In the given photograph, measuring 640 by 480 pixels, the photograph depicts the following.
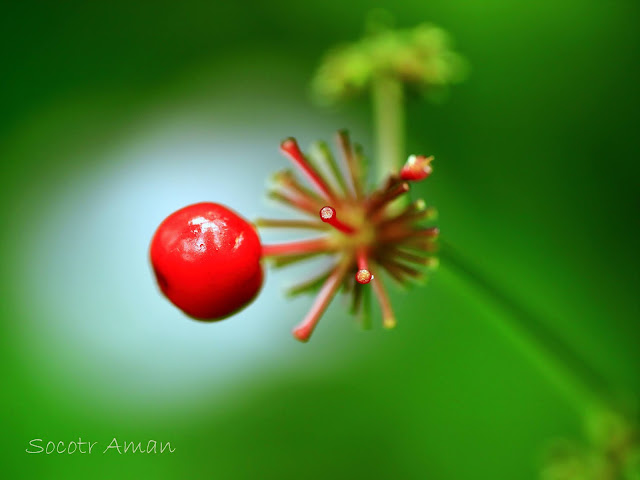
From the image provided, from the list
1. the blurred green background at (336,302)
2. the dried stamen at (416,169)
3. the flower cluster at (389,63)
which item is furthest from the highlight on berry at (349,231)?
the blurred green background at (336,302)

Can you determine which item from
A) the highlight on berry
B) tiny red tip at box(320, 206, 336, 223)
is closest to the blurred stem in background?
the highlight on berry

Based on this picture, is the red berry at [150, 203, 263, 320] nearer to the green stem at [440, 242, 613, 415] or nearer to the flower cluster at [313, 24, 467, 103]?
the green stem at [440, 242, 613, 415]

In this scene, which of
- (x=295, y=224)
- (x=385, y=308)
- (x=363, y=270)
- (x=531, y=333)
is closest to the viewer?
(x=363, y=270)

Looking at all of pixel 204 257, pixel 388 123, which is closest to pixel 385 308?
pixel 204 257

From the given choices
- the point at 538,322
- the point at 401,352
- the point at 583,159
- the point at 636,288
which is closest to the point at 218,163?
the point at 401,352

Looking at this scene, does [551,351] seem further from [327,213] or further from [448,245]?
[327,213]

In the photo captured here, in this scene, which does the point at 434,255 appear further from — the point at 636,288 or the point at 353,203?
the point at 636,288

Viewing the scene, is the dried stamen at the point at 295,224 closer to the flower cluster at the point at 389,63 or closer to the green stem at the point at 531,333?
the green stem at the point at 531,333

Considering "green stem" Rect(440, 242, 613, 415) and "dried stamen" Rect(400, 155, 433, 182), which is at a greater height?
"dried stamen" Rect(400, 155, 433, 182)
